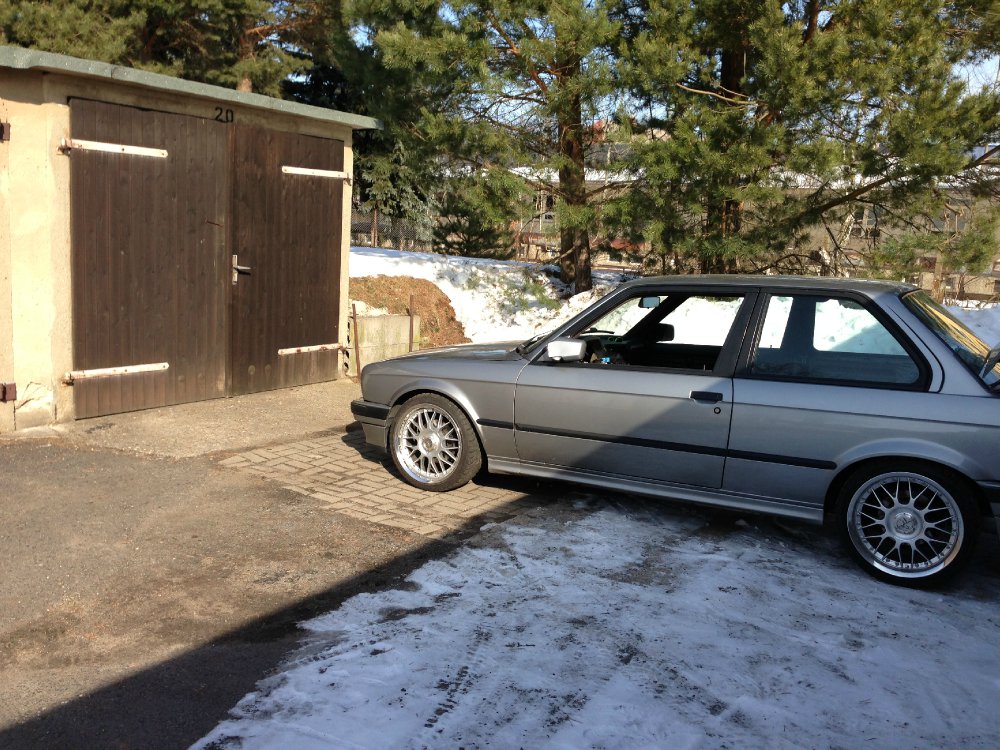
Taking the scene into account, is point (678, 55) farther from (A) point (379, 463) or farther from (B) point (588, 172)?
(A) point (379, 463)

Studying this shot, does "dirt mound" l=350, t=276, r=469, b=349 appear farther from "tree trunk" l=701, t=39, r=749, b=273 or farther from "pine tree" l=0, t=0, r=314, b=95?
"pine tree" l=0, t=0, r=314, b=95

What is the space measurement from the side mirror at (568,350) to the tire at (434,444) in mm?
809

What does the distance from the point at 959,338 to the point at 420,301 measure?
9.13 meters

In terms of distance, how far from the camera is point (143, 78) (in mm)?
7734

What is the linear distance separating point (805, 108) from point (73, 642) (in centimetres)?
913

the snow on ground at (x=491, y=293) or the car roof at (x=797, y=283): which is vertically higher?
the car roof at (x=797, y=283)

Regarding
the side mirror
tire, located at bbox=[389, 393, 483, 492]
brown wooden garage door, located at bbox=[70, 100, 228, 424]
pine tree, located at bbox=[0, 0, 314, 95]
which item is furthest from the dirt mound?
pine tree, located at bbox=[0, 0, 314, 95]

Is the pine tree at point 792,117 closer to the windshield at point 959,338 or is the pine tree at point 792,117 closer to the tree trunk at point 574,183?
the tree trunk at point 574,183

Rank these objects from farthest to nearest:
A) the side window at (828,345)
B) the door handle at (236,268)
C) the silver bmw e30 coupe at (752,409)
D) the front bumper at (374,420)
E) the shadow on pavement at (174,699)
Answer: the door handle at (236,268)
the front bumper at (374,420)
the side window at (828,345)
the silver bmw e30 coupe at (752,409)
the shadow on pavement at (174,699)

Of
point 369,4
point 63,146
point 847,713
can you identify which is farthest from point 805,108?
point 847,713

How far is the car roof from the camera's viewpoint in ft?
17.6

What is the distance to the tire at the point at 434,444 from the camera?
6.34m

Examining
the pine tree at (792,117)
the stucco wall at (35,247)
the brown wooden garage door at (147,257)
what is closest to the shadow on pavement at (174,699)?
the stucco wall at (35,247)

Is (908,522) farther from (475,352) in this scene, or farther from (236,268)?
(236,268)
